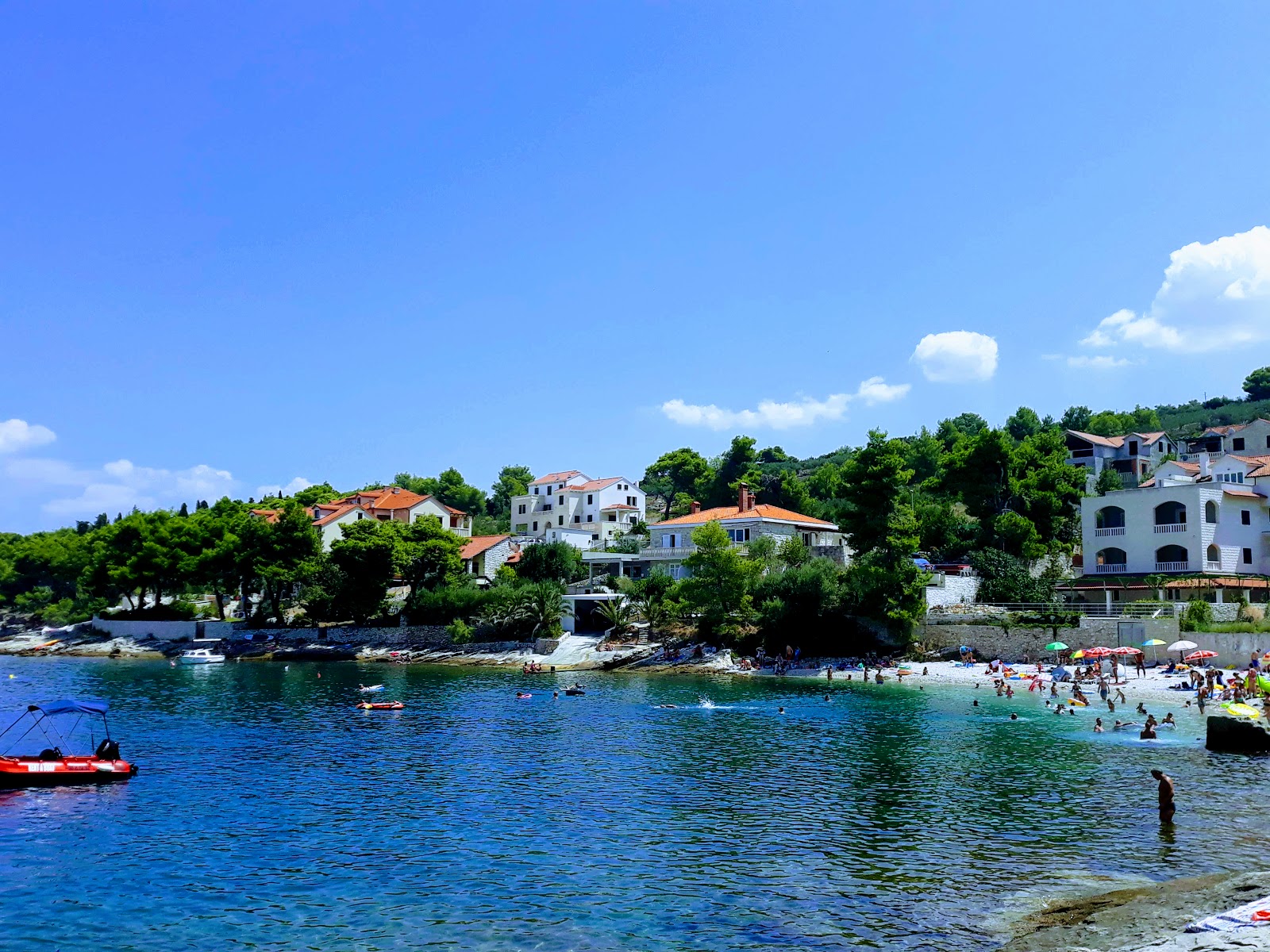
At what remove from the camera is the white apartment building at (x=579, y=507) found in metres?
111

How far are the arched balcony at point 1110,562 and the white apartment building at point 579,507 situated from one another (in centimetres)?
5118

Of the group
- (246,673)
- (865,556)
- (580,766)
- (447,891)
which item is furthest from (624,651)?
(447,891)

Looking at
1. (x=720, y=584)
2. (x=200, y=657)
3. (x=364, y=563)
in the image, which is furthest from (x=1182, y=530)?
(x=200, y=657)

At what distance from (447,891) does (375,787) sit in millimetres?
11085

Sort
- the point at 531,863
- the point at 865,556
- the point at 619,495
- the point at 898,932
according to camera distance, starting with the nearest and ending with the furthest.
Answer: the point at 898,932, the point at 531,863, the point at 865,556, the point at 619,495

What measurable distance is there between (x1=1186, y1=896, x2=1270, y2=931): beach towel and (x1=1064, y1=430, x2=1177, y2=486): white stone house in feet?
311

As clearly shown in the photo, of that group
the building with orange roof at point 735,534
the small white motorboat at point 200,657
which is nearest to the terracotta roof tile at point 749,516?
the building with orange roof at point 735,534

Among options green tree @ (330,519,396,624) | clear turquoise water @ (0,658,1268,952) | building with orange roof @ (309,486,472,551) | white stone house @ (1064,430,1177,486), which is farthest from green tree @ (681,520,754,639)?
white stone house @ (1064,430,1177,486)

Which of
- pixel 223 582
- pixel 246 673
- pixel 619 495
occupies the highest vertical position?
pixel 619 495

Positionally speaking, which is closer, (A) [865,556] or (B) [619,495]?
(A) [865,556]

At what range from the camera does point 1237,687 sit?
42094 mm

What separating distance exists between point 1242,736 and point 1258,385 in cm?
14569

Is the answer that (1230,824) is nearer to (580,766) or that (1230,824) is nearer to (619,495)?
(580,766)

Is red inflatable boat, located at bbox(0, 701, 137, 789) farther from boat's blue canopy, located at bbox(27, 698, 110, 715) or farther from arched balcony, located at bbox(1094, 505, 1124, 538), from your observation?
arched balcony, located at bbox(1094, 505, 1124, 538)
